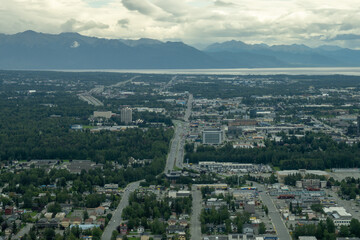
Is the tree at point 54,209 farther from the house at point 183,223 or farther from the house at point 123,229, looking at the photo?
the house at point 183,223

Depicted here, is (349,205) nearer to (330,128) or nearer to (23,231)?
(23,231)

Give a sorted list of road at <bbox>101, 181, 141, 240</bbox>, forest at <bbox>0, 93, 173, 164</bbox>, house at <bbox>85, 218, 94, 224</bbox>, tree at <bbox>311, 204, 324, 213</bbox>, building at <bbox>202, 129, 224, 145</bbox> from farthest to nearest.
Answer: building at <bbox>202, 129, 224, 145</bbox> → forest at <bbox>0, 93, 173, 164</bbox> → tree at <bbox>311, 204, 324, 213</bbox> → house at <bbox>85, 218, 94, 224</bbox> → road at <bbox>101, 181, 141, 240</bbox>

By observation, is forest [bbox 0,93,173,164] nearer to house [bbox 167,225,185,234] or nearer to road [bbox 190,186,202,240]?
road [bbox 190,186,202,240]

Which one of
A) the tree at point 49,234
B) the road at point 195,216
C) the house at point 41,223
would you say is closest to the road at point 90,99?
the road at point 195,216

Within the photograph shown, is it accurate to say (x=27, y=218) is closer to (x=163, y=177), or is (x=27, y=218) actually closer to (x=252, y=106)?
(x=163, y=177)

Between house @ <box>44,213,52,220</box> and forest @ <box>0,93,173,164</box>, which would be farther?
forest @ <box>0,93,173,164</box>

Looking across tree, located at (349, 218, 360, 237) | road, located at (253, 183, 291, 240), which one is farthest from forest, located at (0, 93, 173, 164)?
tree, located at (349, 218, 360, 237)
